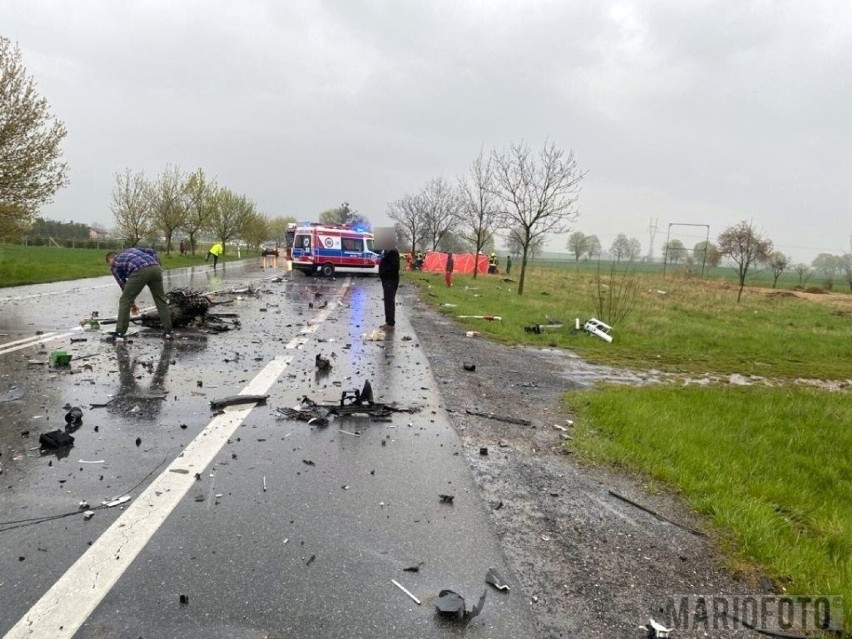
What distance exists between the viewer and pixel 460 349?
382 inches

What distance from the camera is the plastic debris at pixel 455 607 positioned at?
244cm

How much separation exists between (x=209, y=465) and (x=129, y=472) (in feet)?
1.77

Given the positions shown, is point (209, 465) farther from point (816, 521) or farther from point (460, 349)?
point (460, 349)

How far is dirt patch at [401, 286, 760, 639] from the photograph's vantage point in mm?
2598

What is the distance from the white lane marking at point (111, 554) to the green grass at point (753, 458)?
3388 mm

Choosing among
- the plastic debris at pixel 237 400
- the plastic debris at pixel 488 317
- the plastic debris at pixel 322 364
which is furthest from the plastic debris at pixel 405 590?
the plastic debris at pixel 488 317

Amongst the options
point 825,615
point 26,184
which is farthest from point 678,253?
point 825,615

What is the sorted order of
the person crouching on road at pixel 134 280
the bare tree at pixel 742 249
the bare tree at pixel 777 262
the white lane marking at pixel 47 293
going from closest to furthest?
the person crouching on road at pixel 134 280 < the white lane marking at pixel 47 293 < the bare tree at pixel 742 249 < the bare tree at pixel 777 262

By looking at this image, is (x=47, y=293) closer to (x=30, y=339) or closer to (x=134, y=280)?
(x=30, y=339)

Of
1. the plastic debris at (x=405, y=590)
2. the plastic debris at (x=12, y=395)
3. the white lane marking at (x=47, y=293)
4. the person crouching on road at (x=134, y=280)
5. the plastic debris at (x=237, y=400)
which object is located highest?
the person crouching on road at (x=134, y=280)

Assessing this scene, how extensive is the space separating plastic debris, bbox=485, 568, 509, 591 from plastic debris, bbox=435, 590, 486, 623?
0.43ft

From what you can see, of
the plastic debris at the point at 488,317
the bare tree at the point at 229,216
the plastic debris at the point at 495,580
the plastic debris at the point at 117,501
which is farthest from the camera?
the bare tree at the point at 229,216

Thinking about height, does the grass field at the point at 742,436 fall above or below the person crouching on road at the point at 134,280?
below

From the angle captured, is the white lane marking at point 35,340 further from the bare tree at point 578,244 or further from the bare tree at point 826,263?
the bare tree at point 578,244
